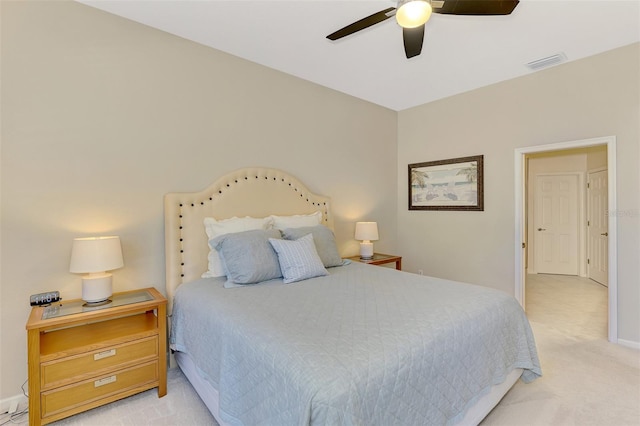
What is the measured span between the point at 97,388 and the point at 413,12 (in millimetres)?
2973

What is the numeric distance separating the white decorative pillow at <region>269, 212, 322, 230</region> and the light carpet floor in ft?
4.91

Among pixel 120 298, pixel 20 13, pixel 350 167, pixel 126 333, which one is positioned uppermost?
pixel 20 13

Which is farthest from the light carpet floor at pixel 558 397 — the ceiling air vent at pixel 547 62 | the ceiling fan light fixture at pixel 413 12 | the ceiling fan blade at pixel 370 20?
the ceiling air vent at pixel 547 62

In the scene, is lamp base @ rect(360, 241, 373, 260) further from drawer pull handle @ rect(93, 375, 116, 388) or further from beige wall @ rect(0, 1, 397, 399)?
drawer pull handle @ rect(93, 375, 116, 388)

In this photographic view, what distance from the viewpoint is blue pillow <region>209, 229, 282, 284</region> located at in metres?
2.35

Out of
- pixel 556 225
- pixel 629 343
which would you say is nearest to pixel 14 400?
pixel 629 343

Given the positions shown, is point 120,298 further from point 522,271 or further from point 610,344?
point 610,344

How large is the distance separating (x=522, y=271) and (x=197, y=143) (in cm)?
382

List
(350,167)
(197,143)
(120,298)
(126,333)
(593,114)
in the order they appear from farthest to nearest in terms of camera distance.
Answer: (350,167)
(593,114)
(197,143)
(120,298)
(126,333)

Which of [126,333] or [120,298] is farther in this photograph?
[120,298]

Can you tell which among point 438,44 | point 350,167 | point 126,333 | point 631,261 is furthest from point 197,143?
point 631,261

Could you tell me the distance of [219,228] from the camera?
2.69 meters

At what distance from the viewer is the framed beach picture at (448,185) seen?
401 cm

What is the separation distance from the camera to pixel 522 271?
11.9 ft
